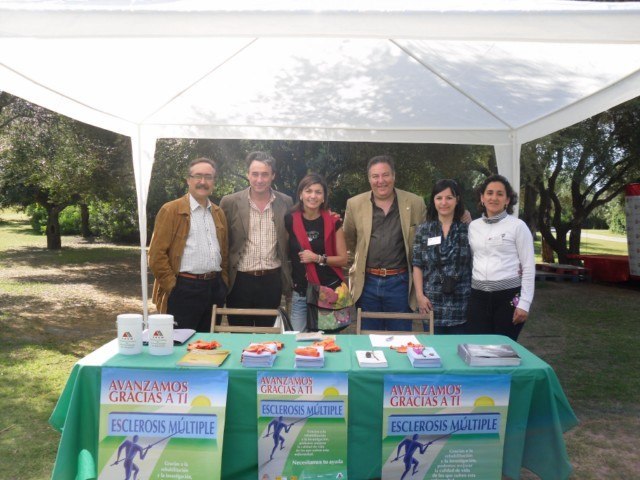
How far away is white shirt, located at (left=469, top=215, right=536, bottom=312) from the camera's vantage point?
3.13m

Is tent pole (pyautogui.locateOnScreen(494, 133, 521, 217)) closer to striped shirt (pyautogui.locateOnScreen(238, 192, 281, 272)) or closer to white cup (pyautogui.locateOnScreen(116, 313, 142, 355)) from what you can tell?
striped shirt (pyautogui.locateOnScreen(238, 192, 281, 272))

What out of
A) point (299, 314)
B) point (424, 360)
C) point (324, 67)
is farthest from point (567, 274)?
point (424, 360)

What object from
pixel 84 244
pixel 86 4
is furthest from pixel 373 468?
pixel 84 244

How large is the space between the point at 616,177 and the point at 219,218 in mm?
10927

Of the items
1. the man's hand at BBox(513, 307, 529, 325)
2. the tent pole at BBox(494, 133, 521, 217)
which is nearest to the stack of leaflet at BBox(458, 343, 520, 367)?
the man's hand at BBox(513, 307, 529, 325)

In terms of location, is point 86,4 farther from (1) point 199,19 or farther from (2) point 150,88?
(2) point 150,88

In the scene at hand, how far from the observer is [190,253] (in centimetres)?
355

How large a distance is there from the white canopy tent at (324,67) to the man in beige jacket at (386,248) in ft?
3.62

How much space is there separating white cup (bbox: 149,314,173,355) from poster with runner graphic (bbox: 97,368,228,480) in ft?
0.65

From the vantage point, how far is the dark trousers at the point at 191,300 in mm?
3592

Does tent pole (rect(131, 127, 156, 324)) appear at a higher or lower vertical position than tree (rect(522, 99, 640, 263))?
lower

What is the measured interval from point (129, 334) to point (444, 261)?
6.15ft

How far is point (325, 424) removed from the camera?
2330 mm

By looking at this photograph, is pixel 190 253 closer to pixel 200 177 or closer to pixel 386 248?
pixel 200 177
